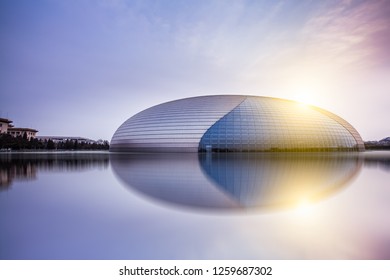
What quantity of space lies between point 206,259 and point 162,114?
16.7 metres

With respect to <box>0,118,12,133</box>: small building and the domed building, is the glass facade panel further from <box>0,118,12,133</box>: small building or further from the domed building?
<box>0,118,12,133</box>: small building

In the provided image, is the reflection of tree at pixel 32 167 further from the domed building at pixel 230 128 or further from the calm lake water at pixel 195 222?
the domed building at pixel 230 128

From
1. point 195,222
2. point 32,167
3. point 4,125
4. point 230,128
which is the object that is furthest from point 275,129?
point 4,125

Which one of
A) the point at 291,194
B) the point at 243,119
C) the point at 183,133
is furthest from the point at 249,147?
the point at 291,194

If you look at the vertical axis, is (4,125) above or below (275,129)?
above

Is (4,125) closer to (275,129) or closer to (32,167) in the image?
(32,167)

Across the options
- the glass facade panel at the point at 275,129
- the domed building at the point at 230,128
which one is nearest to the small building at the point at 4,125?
the domed building at the point at 230,128

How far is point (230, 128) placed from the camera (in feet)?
55.6

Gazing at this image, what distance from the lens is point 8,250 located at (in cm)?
222

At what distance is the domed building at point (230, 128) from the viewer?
16.8 m

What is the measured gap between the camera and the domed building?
16.8 meters

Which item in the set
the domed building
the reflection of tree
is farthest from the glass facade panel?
the reflection of tree

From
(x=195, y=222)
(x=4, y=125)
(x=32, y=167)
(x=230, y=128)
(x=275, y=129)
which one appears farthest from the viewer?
(x=4, y=125)

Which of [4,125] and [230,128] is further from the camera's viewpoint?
[4,125]
